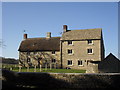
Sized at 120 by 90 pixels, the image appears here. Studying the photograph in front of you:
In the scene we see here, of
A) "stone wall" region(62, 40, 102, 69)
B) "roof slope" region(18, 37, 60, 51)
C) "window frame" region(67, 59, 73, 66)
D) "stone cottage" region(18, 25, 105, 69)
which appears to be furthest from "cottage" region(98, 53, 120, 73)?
"roof slope" region(18, 37, 60, 51)

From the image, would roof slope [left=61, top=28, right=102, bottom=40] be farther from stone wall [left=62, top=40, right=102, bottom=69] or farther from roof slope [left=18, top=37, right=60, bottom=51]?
roof slope [left=18, top=37, right=60, bottom=51]

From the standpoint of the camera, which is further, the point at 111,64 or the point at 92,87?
the point at 111,64

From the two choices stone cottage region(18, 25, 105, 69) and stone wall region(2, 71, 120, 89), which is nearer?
stone wall region(2, 71, 120, 89)

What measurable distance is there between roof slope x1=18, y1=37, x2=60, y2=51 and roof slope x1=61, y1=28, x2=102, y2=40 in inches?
115

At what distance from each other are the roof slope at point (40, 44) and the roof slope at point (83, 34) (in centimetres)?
293

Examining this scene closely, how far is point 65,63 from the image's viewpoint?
40.1 metres

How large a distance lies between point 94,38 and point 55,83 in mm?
24852

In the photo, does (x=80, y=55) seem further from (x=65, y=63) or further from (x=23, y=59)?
(x=23, y=59)

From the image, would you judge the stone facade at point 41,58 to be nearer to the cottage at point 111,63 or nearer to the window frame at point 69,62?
the window frame at point 69,62

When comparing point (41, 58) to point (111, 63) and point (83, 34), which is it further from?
point (111, 63)

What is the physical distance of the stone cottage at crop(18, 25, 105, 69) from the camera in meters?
38.6

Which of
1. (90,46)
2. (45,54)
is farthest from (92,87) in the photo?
(45,54)

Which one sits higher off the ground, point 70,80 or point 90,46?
point 90,46

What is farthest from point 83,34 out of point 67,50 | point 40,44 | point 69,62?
point 40,44
